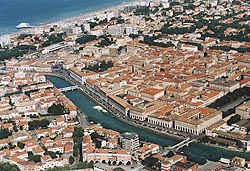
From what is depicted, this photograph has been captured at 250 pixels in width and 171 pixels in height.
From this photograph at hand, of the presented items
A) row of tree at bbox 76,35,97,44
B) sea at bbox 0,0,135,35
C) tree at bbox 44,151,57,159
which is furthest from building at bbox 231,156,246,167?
sea at bbox 0,0,135,35

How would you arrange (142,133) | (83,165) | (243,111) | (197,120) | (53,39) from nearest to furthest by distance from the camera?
1. (83,165)
2. (197,120)
3. (142,133)
4. (243,111)
5. (53,39)

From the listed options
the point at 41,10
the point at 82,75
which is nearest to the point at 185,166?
the point at 82,75

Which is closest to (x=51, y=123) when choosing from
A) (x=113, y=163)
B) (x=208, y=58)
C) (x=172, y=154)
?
(x=113, y=163)

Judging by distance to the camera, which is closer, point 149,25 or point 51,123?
point 51,123

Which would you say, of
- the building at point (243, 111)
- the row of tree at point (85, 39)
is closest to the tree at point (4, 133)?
the building at point (243, 111)

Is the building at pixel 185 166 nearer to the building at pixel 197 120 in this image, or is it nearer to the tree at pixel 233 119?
the building at pixel 197 120

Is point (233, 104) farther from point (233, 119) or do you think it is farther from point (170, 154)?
point (170, 154)

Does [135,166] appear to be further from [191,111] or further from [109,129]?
[191,111]
